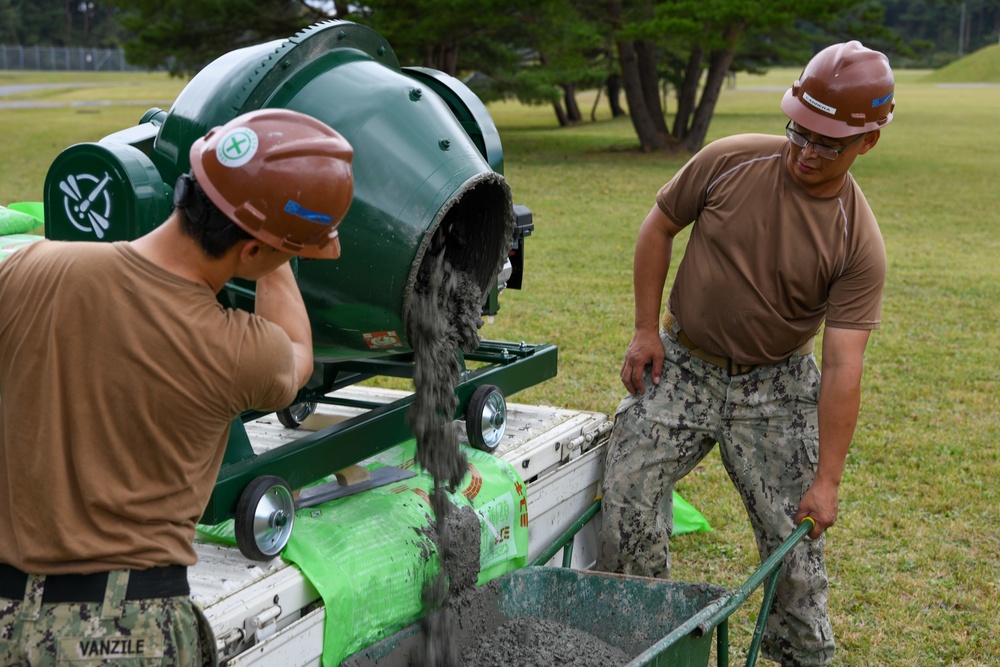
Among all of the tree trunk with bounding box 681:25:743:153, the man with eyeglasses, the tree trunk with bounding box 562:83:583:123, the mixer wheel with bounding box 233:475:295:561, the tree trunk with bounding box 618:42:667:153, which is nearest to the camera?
the mixer wheel with bounding box 233:475:295:561

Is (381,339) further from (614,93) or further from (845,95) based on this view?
(614,93)

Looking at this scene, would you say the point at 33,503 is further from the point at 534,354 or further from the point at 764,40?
the point at 764,40

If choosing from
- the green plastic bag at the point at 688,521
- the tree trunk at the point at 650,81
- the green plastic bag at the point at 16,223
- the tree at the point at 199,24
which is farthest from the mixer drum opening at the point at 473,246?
the tree trunk at the point at 650,81

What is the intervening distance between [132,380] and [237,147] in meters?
0.43

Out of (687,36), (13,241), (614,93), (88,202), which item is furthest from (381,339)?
(614,93)

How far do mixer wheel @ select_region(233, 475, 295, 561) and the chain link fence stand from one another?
5438 centimetres

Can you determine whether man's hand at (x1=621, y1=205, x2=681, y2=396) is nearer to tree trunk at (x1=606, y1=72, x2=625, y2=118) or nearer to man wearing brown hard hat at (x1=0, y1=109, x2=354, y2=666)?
man wearing brown hard hat at (x1=0, y1=109, x2=354, y2=666)

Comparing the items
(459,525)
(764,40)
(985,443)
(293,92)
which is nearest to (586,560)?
(459,525)

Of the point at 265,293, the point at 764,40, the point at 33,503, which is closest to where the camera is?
the point at 33,503

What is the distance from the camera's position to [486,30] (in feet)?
60.2

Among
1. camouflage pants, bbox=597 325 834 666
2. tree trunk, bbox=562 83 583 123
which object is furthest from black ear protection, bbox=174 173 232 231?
tree trunk, bbox=562 83 583 123

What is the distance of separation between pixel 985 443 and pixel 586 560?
281 centimetres

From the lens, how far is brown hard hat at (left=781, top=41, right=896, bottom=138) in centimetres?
291

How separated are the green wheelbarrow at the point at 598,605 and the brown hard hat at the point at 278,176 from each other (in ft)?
4.10
